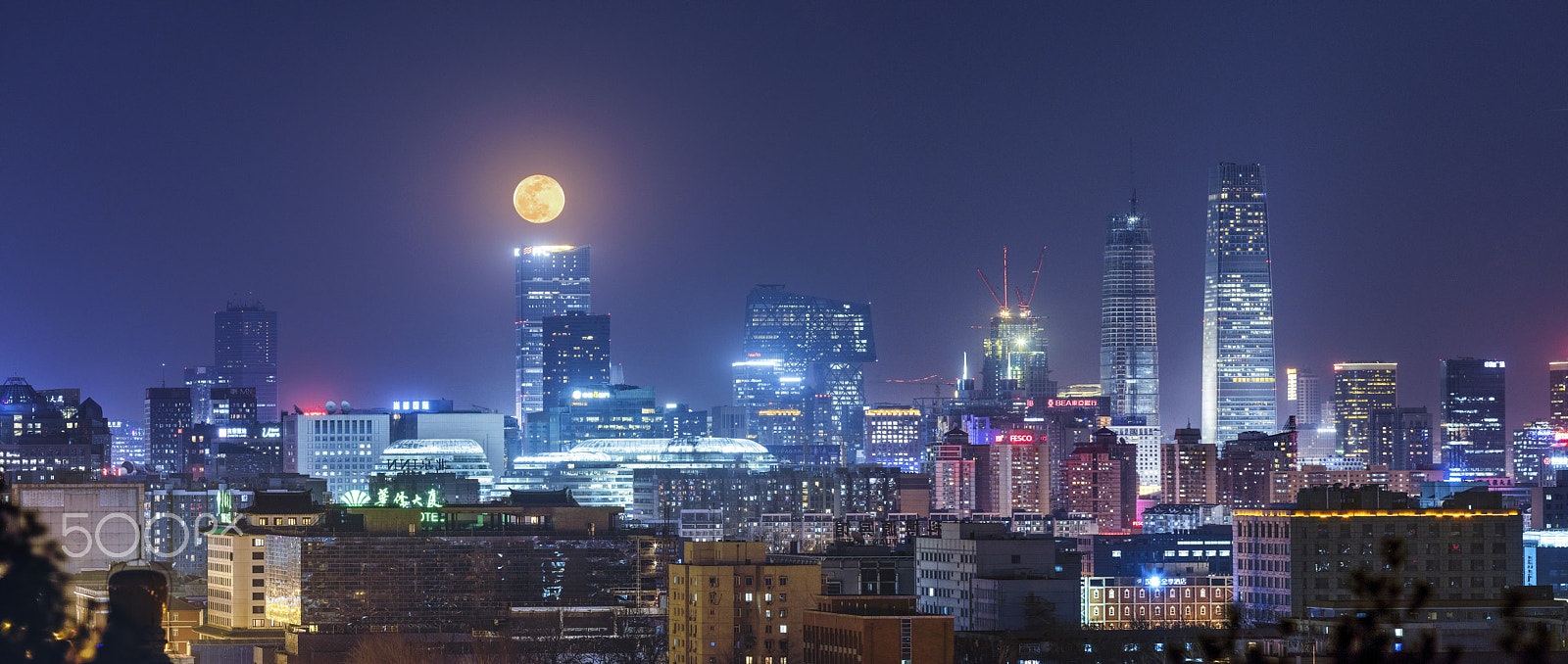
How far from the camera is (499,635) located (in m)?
73.5

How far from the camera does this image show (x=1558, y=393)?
18388cm

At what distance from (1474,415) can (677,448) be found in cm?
6149

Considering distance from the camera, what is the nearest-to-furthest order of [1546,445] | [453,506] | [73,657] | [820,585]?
[73,657]
[820,585]
[453,506]
[1546,445]

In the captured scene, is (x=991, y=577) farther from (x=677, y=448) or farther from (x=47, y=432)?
(x=677, y=448)

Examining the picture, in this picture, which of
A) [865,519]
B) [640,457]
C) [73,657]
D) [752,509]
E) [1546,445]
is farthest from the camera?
[1546,445]

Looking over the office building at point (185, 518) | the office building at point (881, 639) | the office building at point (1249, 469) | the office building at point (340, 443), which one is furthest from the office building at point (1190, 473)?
the office building at point (881, 639)

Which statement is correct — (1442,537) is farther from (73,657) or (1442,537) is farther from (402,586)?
(73,657)

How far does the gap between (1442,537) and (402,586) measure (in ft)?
109

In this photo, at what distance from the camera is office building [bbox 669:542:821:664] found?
6812 centimetres

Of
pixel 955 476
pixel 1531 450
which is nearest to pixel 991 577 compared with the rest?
pixel 955 476

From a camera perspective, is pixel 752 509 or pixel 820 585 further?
pixel 752 509

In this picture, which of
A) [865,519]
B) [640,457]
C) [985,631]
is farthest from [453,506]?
[640,457]

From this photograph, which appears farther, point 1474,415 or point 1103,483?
point 1474,415

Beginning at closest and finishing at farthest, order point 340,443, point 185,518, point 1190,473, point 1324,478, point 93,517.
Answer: point 93,517, point 185,518, point 1324,478, point 1190,473, point 340,443
